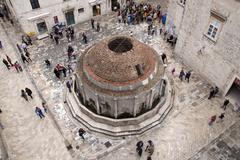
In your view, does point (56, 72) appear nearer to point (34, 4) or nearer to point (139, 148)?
point (34, 4)

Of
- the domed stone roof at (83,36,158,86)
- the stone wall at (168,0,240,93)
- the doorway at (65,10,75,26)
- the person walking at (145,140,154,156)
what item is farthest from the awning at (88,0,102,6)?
the person walking at (145,140,154,156)

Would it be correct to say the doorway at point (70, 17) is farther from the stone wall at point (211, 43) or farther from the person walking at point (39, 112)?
the person walking at point (39, 112)

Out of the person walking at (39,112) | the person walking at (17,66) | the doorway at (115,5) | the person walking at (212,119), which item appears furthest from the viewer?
the doorway at (115,5)

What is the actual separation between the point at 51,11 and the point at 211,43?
15.8m

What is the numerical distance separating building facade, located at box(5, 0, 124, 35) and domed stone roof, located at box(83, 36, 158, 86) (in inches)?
406

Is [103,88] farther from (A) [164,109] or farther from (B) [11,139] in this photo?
(B) [11,139]

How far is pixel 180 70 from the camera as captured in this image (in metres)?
22.6

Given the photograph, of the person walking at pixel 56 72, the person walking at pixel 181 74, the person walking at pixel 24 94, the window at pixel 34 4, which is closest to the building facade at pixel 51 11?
the window at pixel 34 4

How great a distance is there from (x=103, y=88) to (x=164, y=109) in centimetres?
551

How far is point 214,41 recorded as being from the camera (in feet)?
62.5

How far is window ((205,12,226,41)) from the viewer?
17.8 m

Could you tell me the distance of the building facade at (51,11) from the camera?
23.3m

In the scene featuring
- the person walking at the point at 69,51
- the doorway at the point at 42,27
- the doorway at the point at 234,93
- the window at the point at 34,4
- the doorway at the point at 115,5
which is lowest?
the doorway at the point at 234,93

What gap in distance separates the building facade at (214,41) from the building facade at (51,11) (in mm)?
9449
